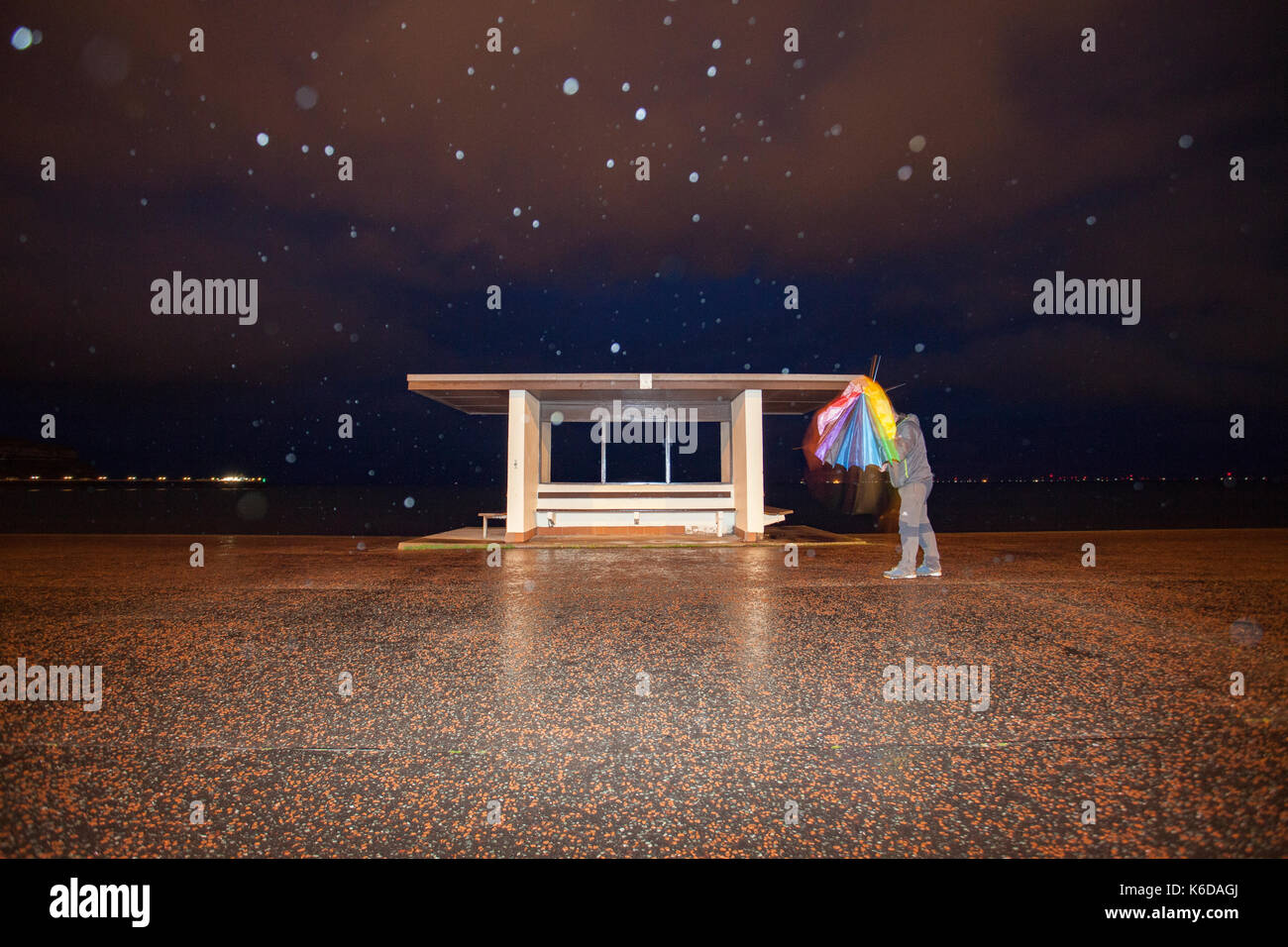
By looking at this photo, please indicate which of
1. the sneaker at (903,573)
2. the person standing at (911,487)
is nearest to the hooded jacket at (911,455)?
the person standing at (911,487)

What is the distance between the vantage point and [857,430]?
9023 mm

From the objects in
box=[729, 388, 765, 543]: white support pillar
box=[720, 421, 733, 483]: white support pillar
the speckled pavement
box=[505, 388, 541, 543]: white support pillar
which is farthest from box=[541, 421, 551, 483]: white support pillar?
the speckled pavement

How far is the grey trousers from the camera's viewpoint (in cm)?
785

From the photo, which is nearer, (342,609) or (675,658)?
(675,658)

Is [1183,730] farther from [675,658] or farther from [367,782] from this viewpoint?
[367,782]

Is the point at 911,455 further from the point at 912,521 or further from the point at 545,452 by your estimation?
the point at 545,452

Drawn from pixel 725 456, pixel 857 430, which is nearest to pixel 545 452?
pixel 725 456

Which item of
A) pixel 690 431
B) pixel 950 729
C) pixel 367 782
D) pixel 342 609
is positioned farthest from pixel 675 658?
pixel 690 431

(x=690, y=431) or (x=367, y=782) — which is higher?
(x=690, y=431)

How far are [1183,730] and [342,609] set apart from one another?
6.69 metres

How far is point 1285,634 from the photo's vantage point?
4914 mm
